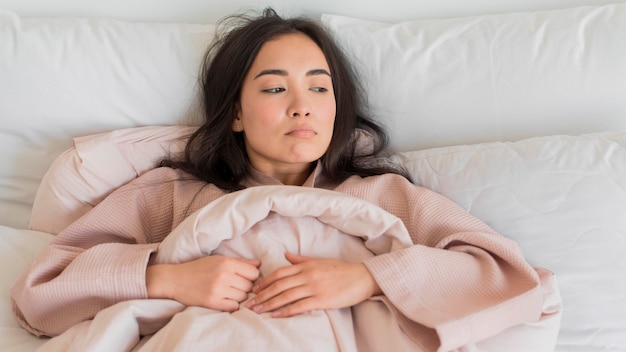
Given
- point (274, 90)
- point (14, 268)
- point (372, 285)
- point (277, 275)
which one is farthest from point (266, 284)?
point (14, 268)

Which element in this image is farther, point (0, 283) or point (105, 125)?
point (105, 125)

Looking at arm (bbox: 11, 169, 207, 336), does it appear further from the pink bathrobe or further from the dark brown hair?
the dark brown hair

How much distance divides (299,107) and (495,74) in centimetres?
42

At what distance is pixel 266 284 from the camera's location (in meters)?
1.02

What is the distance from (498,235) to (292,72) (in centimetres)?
50

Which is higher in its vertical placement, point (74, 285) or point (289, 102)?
point (289, 102)

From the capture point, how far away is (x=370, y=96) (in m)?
1.33

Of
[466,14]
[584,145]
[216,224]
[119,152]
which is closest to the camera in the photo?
[216,224]

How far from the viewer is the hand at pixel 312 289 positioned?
0.98 m

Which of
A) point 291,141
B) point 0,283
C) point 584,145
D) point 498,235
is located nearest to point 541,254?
point 498,235

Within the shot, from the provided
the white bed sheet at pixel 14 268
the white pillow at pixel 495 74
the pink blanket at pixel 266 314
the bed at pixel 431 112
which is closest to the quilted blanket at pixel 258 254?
the pink blanket at pixel 266 314

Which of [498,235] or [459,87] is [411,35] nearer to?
[459,87]

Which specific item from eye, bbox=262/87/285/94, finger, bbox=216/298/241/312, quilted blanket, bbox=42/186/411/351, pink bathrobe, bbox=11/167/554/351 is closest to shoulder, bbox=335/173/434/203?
pink bathrobe, bbox=11/167/554/351

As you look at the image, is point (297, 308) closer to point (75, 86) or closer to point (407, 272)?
point (407, 272)
